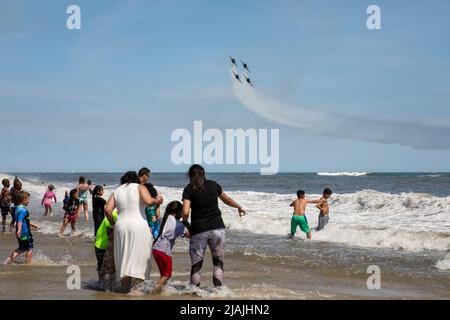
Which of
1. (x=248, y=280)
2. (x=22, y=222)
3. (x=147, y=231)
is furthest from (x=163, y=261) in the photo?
(x=22, y=222)

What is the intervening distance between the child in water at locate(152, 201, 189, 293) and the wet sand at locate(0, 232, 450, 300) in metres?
0.24

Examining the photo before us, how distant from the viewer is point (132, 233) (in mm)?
7273

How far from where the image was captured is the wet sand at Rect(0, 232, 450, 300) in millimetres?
7781

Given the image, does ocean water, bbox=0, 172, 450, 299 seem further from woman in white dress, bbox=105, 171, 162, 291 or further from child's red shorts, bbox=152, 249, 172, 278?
woman in white dress, bbox=105, 171, 162, 291

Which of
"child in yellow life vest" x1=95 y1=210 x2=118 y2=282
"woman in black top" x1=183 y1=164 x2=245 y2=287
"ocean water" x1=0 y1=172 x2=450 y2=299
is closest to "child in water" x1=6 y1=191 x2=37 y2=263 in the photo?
"ocean water" x1=0 y1=172 x2=450 y2=299

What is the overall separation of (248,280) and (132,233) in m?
2.96

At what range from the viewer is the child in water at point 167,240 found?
764cm

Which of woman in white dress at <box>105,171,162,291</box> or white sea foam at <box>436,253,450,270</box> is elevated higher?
woman in white dress at <box>105,171,162,291</box>

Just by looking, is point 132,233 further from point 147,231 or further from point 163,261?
point 163,261

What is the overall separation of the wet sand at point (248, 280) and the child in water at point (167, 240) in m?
0.24

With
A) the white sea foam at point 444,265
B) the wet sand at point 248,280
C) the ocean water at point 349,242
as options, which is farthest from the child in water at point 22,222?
the white sea foam at point 444,265

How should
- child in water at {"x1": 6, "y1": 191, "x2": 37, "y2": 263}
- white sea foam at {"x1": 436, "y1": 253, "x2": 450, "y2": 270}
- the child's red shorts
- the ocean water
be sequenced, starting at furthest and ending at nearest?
white sea foam at {"x1": 436, "y1": 253, "x2": 450, "y2": 270}
the ocean water
child in water at {"x1": 6, "y1": 191, "x2": 37, "y2": 263}
the child's red shorts

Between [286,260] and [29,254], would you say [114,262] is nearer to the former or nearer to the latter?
[29,254]

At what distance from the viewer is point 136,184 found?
7.41 meters
